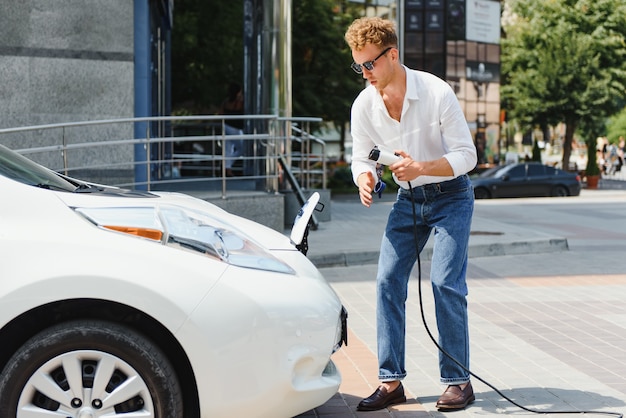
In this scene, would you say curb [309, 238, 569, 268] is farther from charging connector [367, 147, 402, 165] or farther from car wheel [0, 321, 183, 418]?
car wheel [0, 321, 183, 418]

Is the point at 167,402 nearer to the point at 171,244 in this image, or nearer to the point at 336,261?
the point at 171,244

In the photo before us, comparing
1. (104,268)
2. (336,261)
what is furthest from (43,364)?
(336,261)

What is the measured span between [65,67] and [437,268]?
838 centimetres

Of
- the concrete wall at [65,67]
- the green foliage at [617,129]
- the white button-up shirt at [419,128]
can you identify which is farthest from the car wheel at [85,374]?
the green foliage at [617,129]

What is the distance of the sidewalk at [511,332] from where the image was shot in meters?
5.14

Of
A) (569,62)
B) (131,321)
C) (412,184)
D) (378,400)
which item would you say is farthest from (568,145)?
(131,321)

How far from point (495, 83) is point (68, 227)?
51.7m

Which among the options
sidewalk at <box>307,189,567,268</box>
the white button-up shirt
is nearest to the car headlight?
the white button-up shirt

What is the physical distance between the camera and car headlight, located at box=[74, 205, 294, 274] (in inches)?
151

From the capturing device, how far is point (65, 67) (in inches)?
479

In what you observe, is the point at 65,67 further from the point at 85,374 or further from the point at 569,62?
the point at 569,62

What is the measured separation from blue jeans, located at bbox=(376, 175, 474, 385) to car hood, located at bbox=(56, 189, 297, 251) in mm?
738

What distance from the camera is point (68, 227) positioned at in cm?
374

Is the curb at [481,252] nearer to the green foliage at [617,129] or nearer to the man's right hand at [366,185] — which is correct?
the man's right hand at [366,185]
